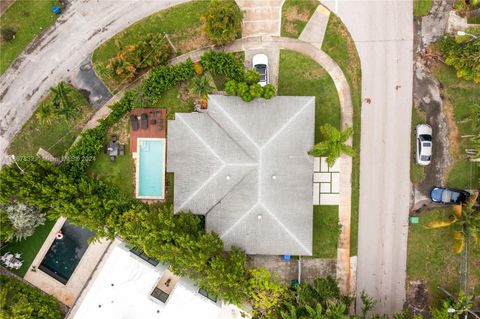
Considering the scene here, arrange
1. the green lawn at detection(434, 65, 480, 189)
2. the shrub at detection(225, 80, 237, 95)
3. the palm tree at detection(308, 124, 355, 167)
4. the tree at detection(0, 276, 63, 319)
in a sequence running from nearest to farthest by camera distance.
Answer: the tree at detection(0, 276, 63, 319)
the palm tree at detection(308, 124, 355, 167)
the shrub at detection(225, 80, 237, 95)
the green lawn at detection(434, 65, 480, 189)

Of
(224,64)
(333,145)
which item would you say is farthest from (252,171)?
(224,64)

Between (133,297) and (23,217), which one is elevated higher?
(23,217)

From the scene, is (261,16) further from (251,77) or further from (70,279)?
(70,279)

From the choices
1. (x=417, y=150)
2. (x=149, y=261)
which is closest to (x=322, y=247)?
(x=417, y=150)

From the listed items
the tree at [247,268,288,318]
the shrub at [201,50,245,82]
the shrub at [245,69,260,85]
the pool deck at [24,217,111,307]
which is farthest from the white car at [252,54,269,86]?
the pool deck at [24,217,111,307]

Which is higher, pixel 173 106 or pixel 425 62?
pixel 425 62

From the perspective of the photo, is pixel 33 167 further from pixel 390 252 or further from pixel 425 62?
pixel 425 62

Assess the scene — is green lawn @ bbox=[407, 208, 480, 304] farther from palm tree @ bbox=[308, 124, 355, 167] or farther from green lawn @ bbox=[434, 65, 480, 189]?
palm tree @ bbox=[308, 124, 355, 167]
